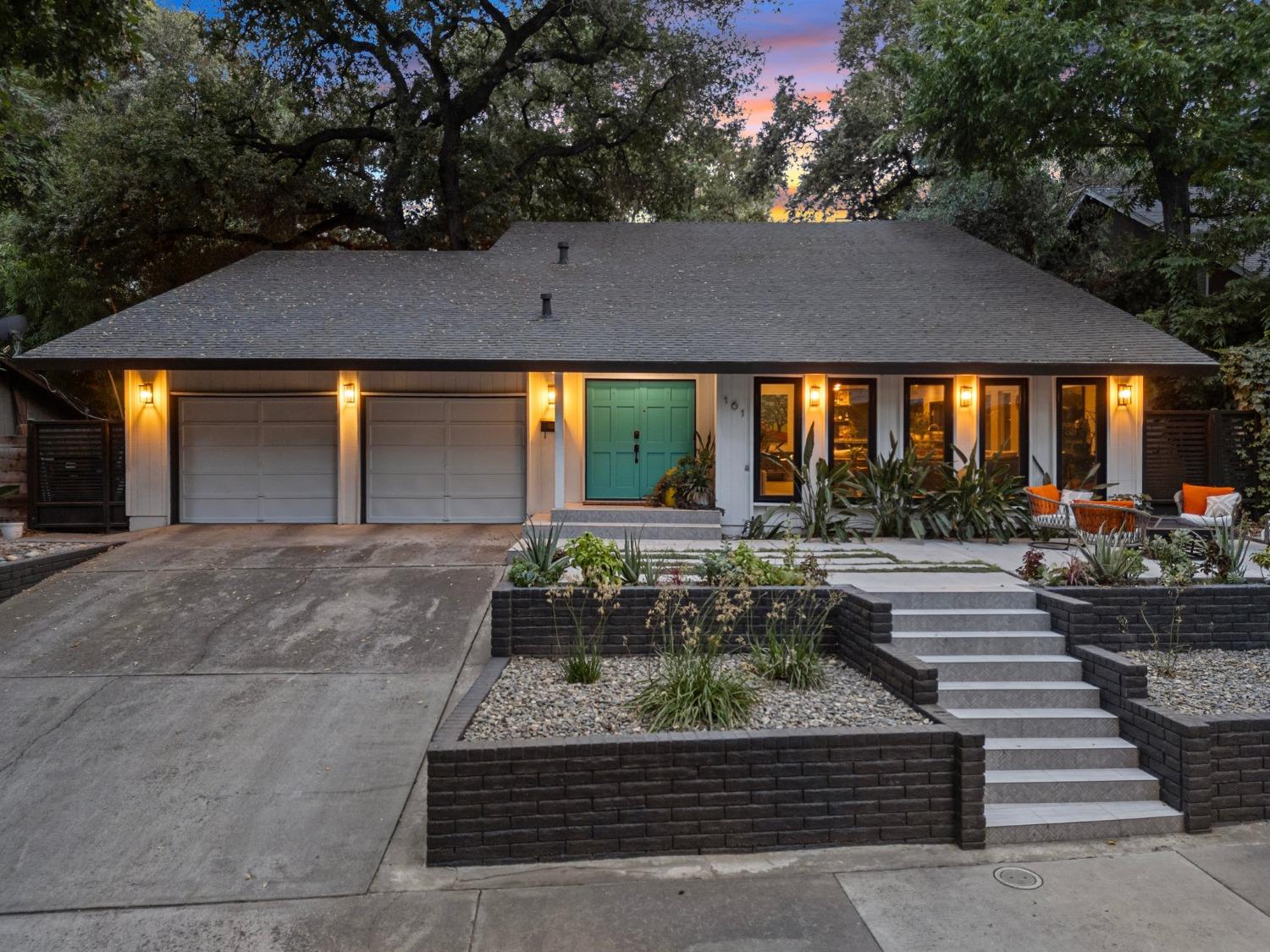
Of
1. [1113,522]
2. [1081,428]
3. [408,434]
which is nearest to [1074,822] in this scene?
[1113,522]

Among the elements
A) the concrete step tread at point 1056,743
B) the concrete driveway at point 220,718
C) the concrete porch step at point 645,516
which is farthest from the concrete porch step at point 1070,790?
the concrete porch step at point 645,516

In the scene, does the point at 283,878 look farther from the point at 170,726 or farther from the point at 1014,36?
the point at 1014,36

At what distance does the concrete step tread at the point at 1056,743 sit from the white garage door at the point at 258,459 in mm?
9933

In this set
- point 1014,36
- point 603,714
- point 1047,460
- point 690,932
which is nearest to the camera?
point 690,932

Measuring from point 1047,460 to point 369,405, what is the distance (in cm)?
989

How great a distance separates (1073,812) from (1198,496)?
26.4 feet

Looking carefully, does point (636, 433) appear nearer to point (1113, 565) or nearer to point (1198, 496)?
point (1113, 565)

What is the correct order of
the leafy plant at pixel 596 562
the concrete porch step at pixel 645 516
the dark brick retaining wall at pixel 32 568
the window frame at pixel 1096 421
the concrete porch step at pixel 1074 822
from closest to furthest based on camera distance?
the concrete porch step at pixel 1074 822 → the leafy plant at pixel 596 562 → the dark brick retaining wall at pixel 32 568 → the concrete porch step at pixel 645 516 → the window frame at pixel 1096 421

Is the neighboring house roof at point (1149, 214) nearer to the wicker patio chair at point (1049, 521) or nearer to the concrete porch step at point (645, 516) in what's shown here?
the wicker patio chair at point (1049, 521)

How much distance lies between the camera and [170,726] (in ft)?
18.1

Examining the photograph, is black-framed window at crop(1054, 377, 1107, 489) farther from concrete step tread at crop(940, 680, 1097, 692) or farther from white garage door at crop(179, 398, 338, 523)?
white garage door at crop(179, 398, 338, 523)

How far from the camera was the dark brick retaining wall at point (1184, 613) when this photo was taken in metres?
6.21

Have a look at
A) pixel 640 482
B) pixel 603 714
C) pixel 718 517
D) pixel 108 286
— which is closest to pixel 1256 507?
pixel 718 517

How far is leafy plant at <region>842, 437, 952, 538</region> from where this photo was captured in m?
10.4
